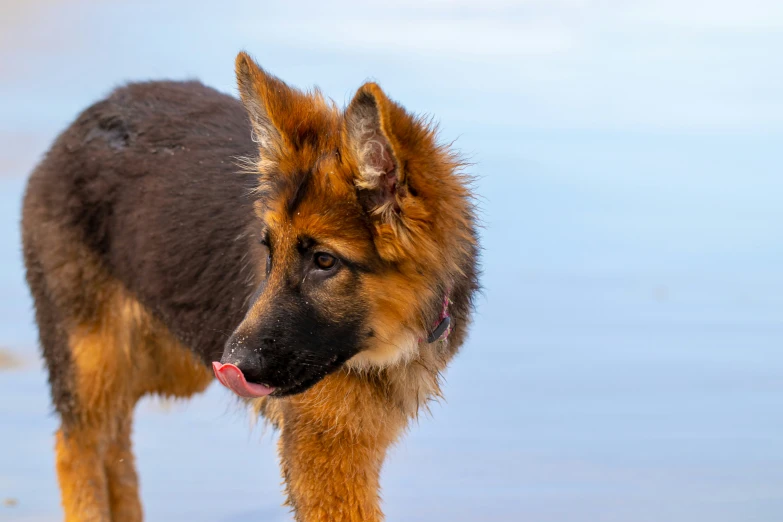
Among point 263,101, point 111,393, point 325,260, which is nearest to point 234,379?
point 325,260

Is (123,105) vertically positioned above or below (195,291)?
above

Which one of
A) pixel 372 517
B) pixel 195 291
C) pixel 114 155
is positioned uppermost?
pixel 114 155

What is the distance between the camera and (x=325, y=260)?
4867 mm

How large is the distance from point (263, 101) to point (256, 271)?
967mm

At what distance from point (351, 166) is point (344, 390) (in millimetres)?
1146

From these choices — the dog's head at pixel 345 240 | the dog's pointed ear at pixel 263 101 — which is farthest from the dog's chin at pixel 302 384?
the dog's pointed ear at pixel 263 101

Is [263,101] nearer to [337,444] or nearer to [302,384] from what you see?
[302,384]

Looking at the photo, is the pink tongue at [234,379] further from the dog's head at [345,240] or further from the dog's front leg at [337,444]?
the dog's front leg at [337,444]

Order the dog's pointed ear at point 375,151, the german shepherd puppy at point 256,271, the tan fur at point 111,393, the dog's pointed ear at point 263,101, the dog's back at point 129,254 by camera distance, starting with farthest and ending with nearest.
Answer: the tan fur at point 111,393 → the dog's back at point 129,254 → the dog's pointed ear at point 263,101 → the german shepherd puppy at point 256,271 → the dog's pointed ear at point 375,151

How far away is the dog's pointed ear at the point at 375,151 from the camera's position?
14.8 feet

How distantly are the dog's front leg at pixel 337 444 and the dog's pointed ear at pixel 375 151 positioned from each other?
0.97 meters

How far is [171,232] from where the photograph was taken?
634 cm

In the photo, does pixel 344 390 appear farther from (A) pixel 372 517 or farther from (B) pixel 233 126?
Result: (B) pixel 233 126

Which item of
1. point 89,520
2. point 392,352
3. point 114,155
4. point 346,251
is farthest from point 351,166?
point 89,520
